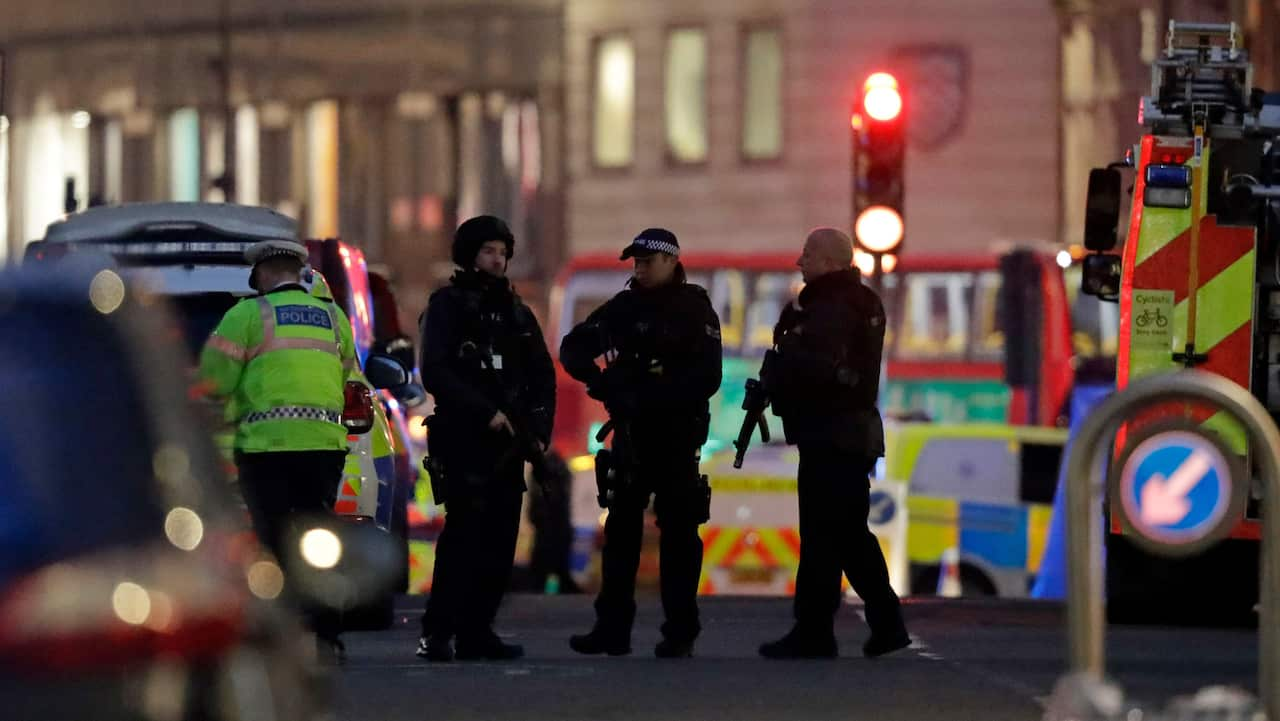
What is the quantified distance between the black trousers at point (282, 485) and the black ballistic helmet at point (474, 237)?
104 centimetres

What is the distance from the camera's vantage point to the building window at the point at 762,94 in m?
55.2

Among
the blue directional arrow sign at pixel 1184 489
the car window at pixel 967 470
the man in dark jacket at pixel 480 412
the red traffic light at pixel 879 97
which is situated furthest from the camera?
the car window at pixel 967 470

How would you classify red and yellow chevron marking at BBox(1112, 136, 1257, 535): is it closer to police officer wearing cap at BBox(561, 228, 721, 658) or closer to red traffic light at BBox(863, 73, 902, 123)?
police officer wearing cap at BBox(561, 228, 721, 658)

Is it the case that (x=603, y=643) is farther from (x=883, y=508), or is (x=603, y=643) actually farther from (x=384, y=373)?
(x=883, y=508)

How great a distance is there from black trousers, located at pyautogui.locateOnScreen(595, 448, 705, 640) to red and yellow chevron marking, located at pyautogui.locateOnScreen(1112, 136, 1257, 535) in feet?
7.75

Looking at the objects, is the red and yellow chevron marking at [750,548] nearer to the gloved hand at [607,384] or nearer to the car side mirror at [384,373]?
the car side mirror at [384,373]

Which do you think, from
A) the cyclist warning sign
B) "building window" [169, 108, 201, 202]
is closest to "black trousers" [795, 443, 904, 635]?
the cyclist warning sign

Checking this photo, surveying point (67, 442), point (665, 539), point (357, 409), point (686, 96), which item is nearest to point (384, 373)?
point (357, 409)

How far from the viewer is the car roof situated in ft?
→ 47.3

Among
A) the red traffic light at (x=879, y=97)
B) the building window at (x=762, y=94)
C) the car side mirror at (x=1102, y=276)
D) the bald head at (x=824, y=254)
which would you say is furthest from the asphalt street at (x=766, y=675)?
the building window at (x=762, y=94)

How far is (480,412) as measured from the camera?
11.7 m

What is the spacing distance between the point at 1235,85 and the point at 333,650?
502 centimetres

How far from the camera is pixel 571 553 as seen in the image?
2525cm

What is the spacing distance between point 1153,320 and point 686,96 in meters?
43.0
